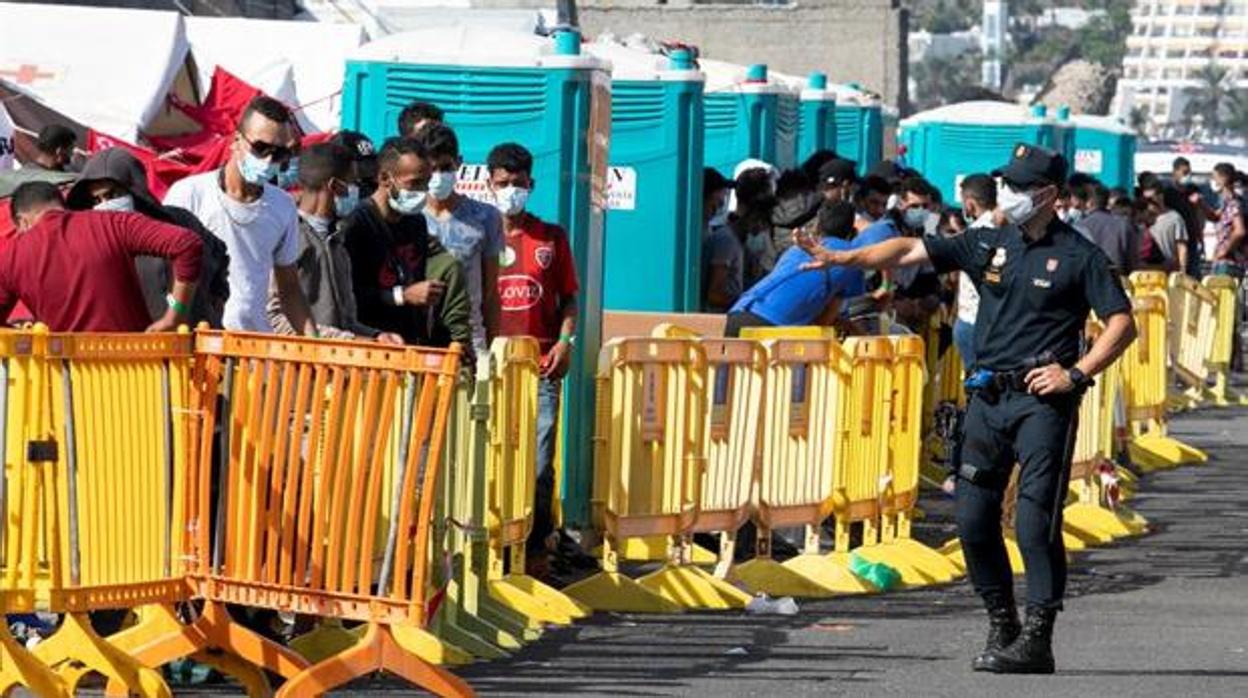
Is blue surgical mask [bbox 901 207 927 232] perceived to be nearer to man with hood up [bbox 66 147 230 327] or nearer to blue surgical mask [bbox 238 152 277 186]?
blue surgical mask [bbox 238 152 277 186]

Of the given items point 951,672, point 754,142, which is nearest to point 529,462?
point 951,672

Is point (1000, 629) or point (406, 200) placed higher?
point (406, 200)

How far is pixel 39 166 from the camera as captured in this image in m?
17.0

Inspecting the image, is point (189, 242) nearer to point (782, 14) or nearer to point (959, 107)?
point (959, 107)

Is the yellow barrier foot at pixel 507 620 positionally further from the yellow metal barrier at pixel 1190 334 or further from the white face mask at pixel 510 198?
the yellow metal barrier at pixel 1190 334

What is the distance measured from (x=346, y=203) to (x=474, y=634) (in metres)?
2.08

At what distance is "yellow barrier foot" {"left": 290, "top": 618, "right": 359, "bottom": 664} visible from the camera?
11.6 meters

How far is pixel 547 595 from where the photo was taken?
13.4m

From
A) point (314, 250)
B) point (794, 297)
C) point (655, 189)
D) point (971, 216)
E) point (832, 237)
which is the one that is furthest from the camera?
point (655, 189)

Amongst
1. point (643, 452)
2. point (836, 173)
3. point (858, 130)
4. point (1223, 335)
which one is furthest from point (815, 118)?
point (643, 452)

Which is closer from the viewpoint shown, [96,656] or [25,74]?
[96,656]

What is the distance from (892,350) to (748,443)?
1.63 meters

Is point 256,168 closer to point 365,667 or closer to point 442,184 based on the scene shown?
point 442,184

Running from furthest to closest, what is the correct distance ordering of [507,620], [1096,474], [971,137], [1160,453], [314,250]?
[971,137], [1160,453], [1096,474], [507,620], [314,250]
